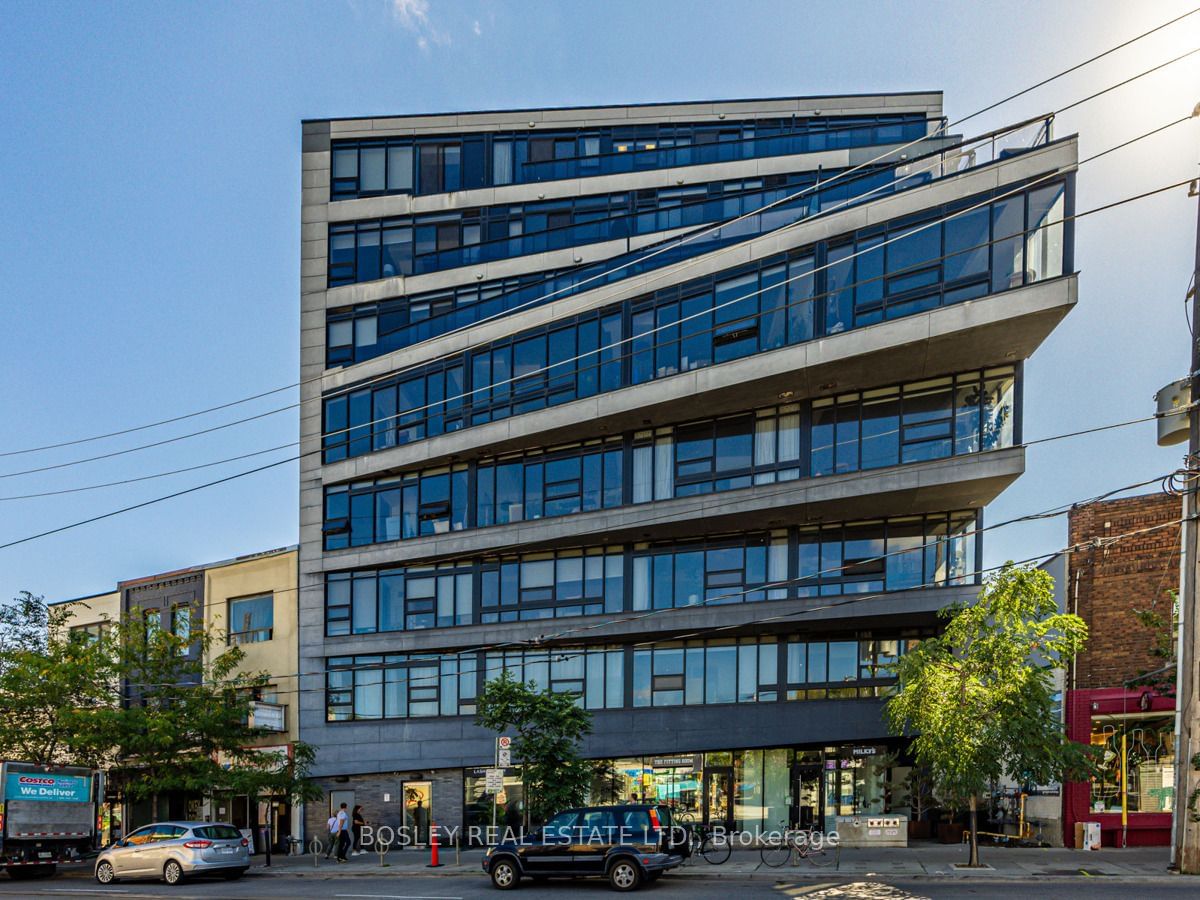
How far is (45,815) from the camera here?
28422 mm

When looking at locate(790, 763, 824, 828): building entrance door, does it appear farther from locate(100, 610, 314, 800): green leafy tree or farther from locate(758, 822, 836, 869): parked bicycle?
locate(100, 610, 314, 800): green leafy tree

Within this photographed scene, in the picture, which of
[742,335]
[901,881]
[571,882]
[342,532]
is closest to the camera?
[901,881]

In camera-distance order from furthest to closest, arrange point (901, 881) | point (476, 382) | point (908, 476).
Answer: point (476, 382)
point (908, 476)
point (901, 881)

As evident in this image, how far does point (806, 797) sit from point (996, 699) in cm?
1077

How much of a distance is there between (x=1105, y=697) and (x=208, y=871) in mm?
22502

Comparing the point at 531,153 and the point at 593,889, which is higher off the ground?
the point at 531,153

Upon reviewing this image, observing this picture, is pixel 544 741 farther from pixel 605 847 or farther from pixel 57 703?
pixel 57 703

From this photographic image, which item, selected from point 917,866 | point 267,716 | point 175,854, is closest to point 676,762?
point 917,866

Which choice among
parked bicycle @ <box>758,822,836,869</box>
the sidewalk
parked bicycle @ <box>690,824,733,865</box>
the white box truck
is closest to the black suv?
the sidewalk

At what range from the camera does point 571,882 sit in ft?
74.1

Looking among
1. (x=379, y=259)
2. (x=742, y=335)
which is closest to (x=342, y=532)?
(x=379, y=259)

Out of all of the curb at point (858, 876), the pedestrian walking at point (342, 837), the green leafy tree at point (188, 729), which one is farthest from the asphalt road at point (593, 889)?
the green leafy tree at point (188, 729)

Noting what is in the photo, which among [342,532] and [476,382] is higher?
[476,382]

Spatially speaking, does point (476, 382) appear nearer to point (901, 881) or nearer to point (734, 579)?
point (734, 579)
